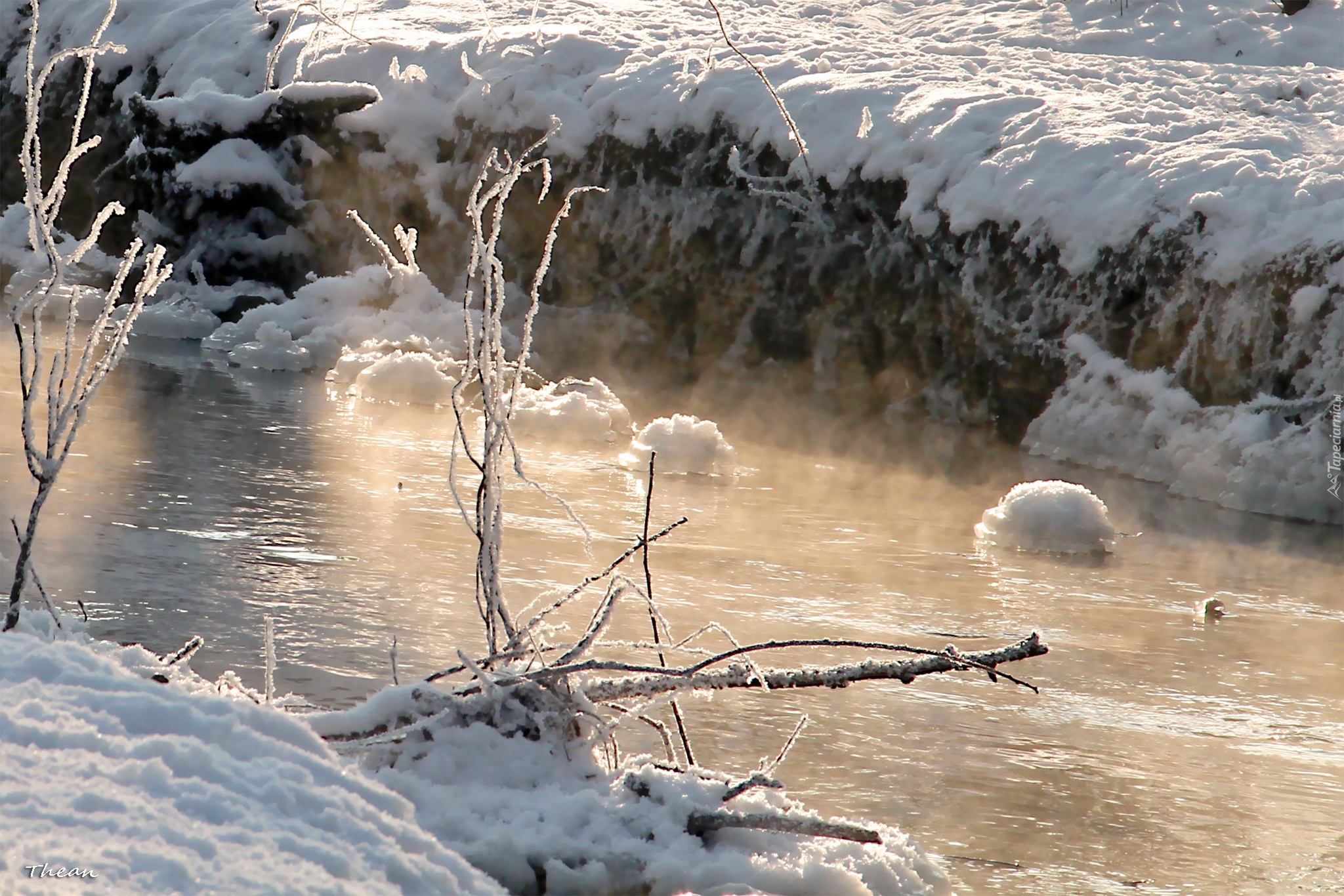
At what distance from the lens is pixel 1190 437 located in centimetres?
980

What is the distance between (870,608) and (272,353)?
818cm

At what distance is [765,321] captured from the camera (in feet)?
42.6

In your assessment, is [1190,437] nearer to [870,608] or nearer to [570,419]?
[570,419]

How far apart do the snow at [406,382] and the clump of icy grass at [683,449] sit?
2.45 m

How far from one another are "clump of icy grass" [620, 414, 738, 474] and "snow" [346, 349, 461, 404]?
8.03 ft

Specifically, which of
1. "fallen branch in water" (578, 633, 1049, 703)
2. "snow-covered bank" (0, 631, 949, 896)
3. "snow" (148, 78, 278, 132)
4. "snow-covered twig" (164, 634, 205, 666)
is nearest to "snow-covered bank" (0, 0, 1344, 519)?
"snow" (148, 78, 278, 132)

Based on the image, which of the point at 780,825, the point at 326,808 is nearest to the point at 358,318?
the point at 780,825

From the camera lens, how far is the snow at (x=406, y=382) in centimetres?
1054

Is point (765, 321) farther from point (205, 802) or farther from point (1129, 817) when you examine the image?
point (205, 802)

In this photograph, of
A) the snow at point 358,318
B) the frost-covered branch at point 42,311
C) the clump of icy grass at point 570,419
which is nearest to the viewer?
the frost-covered branch at point 42,311

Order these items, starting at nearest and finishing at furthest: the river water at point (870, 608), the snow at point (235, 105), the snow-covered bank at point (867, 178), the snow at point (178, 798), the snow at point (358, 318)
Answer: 1. the snow at point (178, 798)
2. the river water at point (870, 608)
3. the snow-covered bank at point (867, 178)
4. the snow at point (358, 318)
5. the snow at point (235, 105)

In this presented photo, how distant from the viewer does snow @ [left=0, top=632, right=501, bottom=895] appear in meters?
1.79

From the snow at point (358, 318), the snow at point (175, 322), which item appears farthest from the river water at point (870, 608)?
the snow at point (175, 322)

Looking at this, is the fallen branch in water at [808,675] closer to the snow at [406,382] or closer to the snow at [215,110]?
the snow at [406,382]
